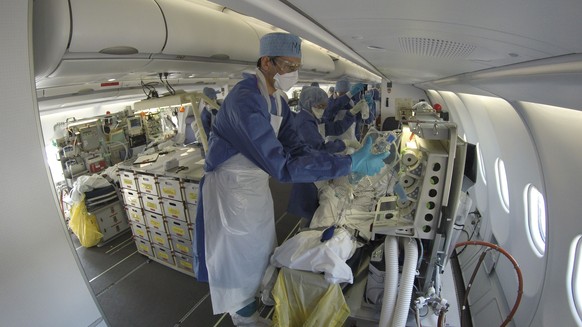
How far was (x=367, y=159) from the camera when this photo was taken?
69.1 inches

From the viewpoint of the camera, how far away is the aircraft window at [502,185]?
3113mm

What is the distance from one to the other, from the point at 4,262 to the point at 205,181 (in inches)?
44.0

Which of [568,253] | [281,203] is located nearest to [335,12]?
[568,253]

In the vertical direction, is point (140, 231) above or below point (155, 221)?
below

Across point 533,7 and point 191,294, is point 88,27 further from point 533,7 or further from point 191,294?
point 191,294

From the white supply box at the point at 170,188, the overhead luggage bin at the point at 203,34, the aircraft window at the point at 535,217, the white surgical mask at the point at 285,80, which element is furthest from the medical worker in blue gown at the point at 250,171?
the aircraft window at the point at 535,217

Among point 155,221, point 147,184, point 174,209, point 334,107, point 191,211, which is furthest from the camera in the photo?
point 334,107

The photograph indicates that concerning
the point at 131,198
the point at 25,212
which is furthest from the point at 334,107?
the point at 25,212

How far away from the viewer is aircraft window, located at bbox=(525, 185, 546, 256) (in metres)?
2.23

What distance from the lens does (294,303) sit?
5.60 feet

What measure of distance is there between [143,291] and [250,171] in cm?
288

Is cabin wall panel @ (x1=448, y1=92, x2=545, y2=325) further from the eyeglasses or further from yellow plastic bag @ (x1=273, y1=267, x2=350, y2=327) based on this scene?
the eyeglasses

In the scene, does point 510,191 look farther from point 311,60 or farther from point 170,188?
point 170,188

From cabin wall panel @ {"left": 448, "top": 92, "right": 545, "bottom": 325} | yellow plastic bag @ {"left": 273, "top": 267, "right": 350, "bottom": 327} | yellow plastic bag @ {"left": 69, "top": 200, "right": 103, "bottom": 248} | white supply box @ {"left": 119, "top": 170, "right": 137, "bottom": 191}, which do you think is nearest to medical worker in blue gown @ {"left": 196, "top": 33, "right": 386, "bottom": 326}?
yellow plastic bag @ {"left": 273, "top": 267, "right": 350, "bottom": 327}
